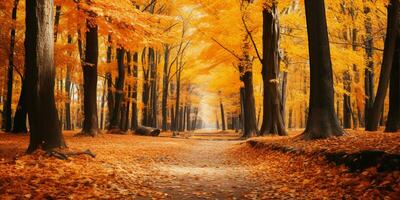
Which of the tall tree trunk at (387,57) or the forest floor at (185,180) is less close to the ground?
the tall tree trunk at (387,57)

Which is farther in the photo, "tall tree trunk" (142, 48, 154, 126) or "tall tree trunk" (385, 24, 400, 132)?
"tall tree trunk" (142, 48, 154, 126)

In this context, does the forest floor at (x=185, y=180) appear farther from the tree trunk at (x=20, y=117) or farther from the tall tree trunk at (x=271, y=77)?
the tall tree trunk at (x=271, y=77)

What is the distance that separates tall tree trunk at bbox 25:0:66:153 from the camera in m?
8.47

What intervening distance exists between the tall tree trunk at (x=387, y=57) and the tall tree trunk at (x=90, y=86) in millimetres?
12380

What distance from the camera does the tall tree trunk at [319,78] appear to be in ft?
36.7

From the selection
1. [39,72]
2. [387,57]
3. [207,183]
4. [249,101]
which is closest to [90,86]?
[39,72]

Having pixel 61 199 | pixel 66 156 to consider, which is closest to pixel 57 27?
pixel 66 156

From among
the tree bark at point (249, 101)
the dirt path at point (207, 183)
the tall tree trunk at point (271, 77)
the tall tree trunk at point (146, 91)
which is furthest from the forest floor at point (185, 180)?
the tall tree trunk at point (146, 91)

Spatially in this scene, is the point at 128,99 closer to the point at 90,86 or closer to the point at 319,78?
the point at 90,86

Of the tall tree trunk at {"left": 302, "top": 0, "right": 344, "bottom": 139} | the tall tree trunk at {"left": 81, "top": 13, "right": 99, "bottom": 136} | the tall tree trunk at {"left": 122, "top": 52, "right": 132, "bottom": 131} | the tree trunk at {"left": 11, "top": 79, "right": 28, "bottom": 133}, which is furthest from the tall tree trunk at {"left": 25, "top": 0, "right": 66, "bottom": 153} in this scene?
the tall tree trunk at {"left": 122, "top": 52, "right": 132, "bottom": 131}

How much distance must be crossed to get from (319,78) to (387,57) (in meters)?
3.93

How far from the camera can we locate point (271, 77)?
1880cm

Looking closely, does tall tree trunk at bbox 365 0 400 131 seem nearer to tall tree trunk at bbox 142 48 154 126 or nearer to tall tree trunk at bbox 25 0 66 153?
tall tree trunk at bbox 25 0 66 153

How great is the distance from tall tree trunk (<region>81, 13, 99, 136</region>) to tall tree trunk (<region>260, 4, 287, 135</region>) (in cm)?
846
